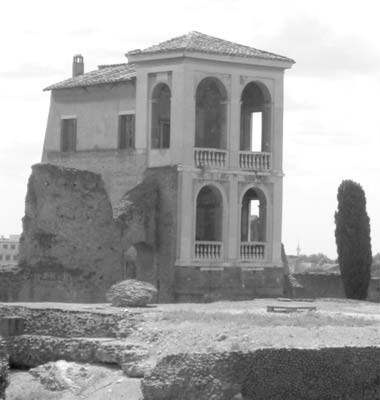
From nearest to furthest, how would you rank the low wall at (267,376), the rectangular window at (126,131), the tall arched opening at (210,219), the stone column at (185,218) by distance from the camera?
the low wall at (267,376), the stone column at (185,218), the tall arched opening at (210,219), the rectangular window at (126,131)

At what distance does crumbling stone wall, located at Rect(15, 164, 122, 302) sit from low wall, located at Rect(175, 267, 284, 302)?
3644 mm

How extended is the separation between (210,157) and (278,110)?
2.76 meters

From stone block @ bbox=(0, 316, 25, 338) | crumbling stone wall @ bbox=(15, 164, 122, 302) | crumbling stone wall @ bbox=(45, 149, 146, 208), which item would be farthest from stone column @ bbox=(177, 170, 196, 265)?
stone block @ bbox=(0, 316, 25, 338)

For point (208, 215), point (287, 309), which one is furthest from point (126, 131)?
point (287, 309)

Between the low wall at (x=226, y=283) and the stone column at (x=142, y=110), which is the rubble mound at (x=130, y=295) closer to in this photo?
the low wall at (x=226, y=283)

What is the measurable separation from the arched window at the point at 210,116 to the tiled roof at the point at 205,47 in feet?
3.25

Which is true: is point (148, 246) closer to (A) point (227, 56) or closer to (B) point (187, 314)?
(A) point (227, 56)

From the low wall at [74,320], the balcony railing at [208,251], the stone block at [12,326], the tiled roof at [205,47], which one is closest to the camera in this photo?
the low wall at [74,320]

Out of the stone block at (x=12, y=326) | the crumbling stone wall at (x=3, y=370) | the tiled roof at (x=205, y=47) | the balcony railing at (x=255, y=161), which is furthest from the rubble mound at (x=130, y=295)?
the balcony railing at (x=255, y=161)

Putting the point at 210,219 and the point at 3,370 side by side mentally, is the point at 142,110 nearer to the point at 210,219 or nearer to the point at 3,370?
the point at 210,219

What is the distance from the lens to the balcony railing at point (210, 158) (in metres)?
40.0

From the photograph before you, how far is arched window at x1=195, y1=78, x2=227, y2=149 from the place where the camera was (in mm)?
40875

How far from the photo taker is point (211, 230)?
135 feet

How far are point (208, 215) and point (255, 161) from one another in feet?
6.59
